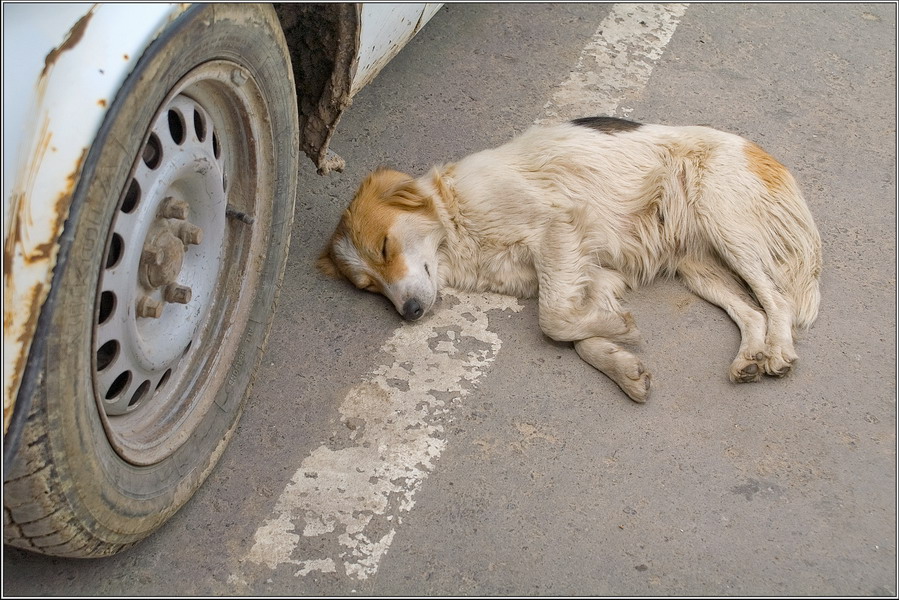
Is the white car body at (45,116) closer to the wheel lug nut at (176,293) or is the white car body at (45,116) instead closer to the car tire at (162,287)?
the car tire at (162,287)

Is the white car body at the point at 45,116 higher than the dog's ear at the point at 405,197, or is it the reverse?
the white car body at the point at 45,116

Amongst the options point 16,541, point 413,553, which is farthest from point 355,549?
point 16,541

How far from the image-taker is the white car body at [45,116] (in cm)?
197

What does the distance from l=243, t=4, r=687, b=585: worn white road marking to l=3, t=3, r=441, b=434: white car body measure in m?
1.26

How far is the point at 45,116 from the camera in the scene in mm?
2021

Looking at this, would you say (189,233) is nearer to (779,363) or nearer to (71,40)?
(71,40)

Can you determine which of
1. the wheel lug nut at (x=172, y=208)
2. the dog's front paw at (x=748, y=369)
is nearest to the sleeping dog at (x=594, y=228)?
the dog's front paw at (x=748, y=369)

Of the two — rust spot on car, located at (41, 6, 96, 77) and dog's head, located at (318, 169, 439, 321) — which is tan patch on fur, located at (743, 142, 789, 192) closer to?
dog's head, located at (318, 169, 439, 321)

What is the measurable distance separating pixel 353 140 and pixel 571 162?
4.22 feet

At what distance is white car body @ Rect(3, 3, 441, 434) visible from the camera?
197 cm

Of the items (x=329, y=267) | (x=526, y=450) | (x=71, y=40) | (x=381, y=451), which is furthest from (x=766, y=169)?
(x=71, y=40)

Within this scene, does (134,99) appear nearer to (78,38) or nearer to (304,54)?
(78,38)

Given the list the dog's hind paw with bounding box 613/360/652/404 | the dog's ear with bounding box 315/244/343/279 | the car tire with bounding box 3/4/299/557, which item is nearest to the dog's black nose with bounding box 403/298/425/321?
the dog's ear with bounding box 315/244/343/279

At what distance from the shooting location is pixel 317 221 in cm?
452
